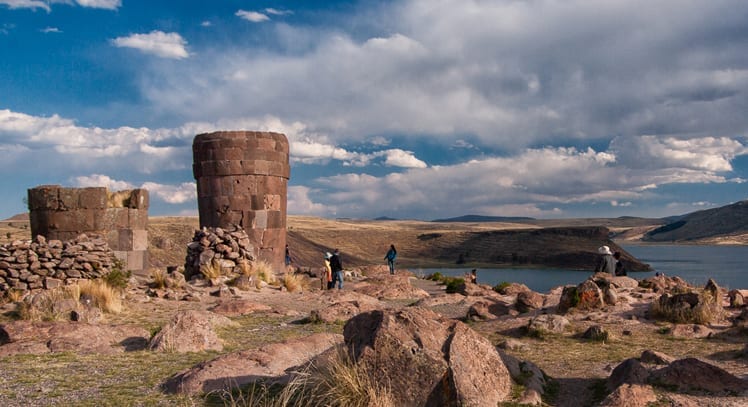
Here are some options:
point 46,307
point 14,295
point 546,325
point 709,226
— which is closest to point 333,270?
point 14,295

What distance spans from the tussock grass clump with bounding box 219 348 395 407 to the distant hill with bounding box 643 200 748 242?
155 m

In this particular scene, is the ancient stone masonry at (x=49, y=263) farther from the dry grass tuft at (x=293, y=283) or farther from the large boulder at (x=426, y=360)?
the large boulder at (x=426, y=360)

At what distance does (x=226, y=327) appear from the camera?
37.4ft

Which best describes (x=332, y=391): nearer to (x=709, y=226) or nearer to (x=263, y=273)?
(x=263, y=273)

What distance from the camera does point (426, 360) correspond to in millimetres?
6051

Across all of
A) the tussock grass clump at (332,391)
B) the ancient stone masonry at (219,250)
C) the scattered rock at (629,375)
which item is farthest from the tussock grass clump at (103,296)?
the scattered rock at (629,375)

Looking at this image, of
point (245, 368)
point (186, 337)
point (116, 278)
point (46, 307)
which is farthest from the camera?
point (116, 278)

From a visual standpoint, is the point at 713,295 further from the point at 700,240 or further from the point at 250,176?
the point at 700,240

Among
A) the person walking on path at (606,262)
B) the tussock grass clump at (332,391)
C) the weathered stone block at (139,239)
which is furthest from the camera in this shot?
the weathered stone block at (139,239)

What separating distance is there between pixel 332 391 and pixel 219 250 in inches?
561

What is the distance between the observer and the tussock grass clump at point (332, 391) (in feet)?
19.1

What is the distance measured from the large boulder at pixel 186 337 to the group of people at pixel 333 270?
906 cm

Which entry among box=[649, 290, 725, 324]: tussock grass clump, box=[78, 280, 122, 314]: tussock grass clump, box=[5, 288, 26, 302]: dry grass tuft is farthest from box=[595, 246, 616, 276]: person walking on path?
box=[5, 288, 26, 302]: dry grass tuft

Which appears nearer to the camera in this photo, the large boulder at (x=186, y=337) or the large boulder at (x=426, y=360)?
the large boulder at (x=426, y=360)
